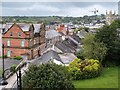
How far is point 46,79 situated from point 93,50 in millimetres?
17049

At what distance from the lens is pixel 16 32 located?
1572 inches

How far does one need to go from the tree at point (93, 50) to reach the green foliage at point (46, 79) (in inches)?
602

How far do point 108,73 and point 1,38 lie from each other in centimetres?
1576

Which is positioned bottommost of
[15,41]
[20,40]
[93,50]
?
[93,50]

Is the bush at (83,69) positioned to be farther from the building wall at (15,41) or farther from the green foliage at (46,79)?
the building wall at (15,41)

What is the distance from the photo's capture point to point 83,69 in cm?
3012

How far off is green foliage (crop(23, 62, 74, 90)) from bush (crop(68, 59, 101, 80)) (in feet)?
26.2

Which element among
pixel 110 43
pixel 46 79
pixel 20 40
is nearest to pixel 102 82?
pixel 46 79

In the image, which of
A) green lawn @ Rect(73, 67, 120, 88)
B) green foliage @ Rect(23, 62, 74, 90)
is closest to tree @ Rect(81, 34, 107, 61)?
green lawn @ Rect(73, 67, 120, 88)

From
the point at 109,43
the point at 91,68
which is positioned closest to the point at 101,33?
the point at 109,43

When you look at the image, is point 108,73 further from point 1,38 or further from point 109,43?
point 1,38

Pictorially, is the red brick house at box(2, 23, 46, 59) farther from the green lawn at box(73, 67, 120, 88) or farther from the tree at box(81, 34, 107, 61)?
the green lawn at box(73, 67, 120, 88)

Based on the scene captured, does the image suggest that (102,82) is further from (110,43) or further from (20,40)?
(20,40)

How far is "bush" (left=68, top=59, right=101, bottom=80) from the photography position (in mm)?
29422
